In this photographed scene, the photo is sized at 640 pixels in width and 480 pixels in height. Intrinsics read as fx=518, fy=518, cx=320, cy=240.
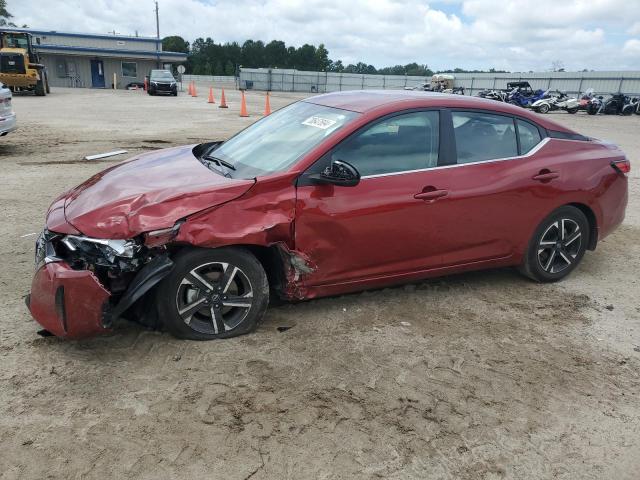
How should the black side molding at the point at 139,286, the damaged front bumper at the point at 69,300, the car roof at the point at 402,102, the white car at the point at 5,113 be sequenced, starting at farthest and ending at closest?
the white car at the point at 5,113, the car roof at the point at 402,102, the black side molding at the point at 139,286, the damaged front bumper at the point at 69,300

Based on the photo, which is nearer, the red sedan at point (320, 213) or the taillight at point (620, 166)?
the red sedan at point (320, 213)

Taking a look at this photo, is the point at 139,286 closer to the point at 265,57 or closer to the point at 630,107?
the point at 630,107

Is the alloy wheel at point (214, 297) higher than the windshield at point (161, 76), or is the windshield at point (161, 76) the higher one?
the windshield at point (161, 76)

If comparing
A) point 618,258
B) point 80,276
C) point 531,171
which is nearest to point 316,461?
point 80,276

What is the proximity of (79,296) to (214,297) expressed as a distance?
827mm

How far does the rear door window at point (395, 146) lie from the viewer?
3820mm

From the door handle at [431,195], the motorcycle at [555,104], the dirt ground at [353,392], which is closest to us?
the dirt ground at [353,392]

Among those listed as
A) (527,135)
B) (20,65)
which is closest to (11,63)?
(20,65)

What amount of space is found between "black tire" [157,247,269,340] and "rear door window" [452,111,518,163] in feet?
6.41

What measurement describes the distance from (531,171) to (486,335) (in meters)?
1.52

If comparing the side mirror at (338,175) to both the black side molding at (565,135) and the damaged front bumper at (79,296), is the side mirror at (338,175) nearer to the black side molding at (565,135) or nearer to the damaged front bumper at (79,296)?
the damaged front bumper at (79,296)

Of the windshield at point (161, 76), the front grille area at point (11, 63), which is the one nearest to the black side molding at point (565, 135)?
the front grille area at point (11, 63)

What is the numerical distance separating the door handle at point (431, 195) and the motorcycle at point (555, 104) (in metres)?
28.7

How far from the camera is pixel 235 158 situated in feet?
13.7
